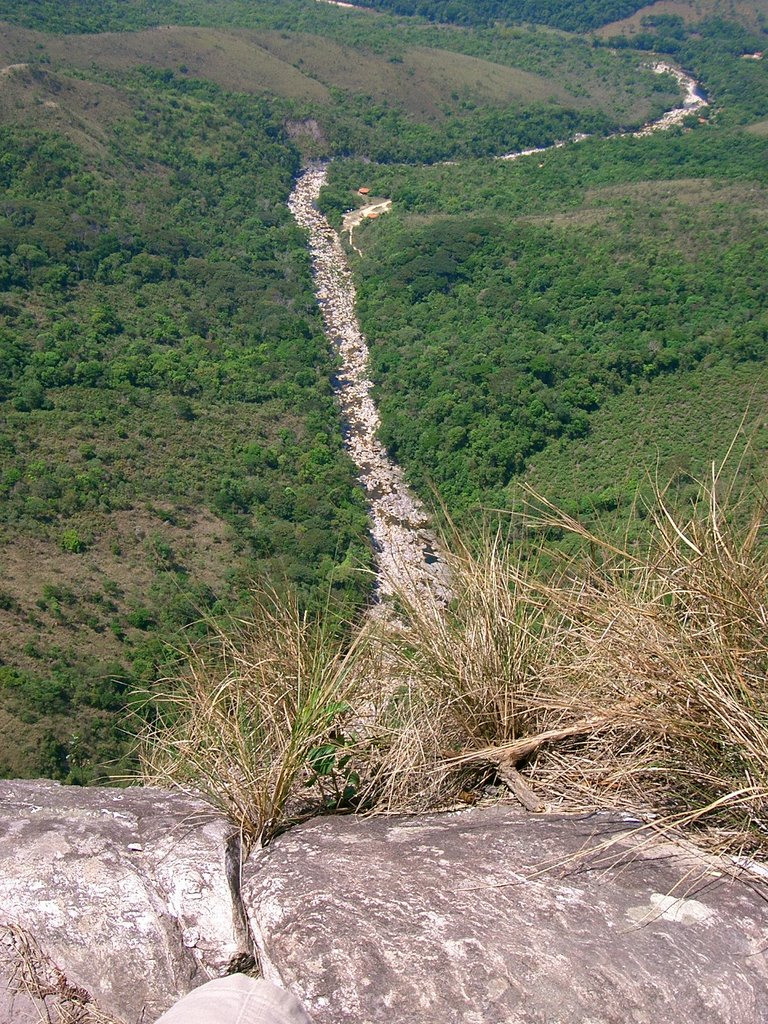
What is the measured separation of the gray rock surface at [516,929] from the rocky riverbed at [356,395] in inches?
500

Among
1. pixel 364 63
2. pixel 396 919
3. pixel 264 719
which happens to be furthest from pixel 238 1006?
pixel 364 63

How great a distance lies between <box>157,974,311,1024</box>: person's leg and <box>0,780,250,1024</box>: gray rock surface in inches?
10.1

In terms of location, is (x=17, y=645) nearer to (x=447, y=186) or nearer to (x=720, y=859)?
(x=720, y=859)

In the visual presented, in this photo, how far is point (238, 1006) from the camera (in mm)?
2070

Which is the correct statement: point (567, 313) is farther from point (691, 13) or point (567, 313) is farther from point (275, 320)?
point (691, 13)

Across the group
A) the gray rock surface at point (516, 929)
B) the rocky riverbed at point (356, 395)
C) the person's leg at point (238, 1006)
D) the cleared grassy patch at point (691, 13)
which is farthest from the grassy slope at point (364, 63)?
the person's leg at point (238, 1006)

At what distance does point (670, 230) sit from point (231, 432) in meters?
25.0

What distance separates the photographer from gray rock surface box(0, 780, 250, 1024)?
2420mm

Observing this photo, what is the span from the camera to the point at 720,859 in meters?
2.38

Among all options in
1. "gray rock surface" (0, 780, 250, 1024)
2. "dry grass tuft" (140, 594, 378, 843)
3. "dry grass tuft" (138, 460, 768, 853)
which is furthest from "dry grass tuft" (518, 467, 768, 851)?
"gray rock surface" (0, 780, 250, 1024)

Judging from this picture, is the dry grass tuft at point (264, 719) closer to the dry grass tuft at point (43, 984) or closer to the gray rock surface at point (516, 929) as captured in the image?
the gray rock surface at point (516, 929)

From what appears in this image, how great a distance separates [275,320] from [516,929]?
38528mm

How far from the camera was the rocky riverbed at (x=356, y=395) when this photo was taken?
27.1 metres

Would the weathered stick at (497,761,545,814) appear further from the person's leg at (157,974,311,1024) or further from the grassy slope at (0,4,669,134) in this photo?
the grassy slope at (0,4,669,134)
